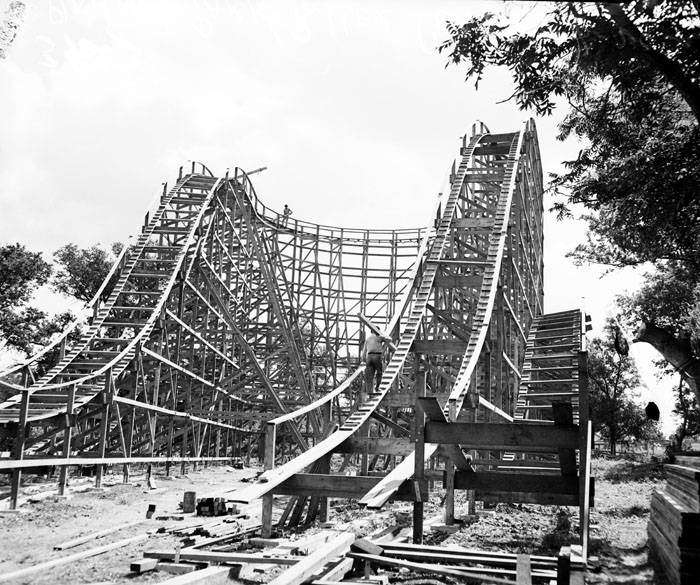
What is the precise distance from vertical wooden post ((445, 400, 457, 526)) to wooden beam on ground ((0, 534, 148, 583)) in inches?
160

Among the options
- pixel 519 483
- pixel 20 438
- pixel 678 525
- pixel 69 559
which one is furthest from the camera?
pixel 20 438

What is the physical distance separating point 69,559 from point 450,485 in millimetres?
4754

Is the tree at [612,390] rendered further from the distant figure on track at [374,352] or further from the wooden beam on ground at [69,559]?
the wooden beam on ground at [69,559]

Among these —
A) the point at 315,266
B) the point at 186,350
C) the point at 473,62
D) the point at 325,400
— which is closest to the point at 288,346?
the point at 186,350

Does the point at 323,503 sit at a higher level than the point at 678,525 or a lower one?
lower

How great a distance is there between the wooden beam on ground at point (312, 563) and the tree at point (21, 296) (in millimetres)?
→ 26655

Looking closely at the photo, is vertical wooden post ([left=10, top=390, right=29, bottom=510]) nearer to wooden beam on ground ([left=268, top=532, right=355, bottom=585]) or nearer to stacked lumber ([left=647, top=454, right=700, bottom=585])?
wooden beam on ground ([left=268, top=532, right=355, bottom=585])

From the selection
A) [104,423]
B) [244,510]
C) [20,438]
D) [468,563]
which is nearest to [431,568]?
[468,563]

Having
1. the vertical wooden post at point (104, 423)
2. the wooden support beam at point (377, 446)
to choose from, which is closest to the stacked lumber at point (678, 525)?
the wooden support beam at point (377, 446)

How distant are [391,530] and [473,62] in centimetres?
595

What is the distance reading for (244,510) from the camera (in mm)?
13336

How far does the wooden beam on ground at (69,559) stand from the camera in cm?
777

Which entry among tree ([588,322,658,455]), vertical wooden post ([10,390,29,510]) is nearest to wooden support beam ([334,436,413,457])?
vertical wooden post ([10,390,29,510])

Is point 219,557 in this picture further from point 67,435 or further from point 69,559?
point 67,435
